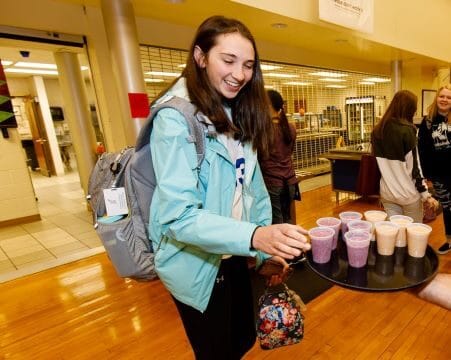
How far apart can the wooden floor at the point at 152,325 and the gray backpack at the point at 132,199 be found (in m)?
1.07

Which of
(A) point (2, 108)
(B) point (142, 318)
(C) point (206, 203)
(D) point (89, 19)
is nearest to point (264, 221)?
(C) point (206, 203)

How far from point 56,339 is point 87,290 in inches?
23.5

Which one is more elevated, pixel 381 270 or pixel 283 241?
pixel 283 241

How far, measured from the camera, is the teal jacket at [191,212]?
0.75m

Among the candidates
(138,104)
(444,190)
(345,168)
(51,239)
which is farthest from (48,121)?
(444,190)

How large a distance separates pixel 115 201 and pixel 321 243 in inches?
28.4

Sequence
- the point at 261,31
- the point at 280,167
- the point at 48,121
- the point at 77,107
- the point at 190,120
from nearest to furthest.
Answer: the point at 190,120, the point at 280,167, the point at 261,31, the point at 77,107, the point at 48,121

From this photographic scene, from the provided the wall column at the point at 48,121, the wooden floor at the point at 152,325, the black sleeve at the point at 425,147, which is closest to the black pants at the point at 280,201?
the wooden floor at the point at 152,325

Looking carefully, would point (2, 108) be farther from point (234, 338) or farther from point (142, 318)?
point (234, 338)

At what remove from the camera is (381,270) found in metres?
0.96

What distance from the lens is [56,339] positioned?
1.98 meters

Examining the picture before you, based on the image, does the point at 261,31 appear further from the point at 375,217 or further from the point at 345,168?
the point at 375,217

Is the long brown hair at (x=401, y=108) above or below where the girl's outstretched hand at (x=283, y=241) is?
above

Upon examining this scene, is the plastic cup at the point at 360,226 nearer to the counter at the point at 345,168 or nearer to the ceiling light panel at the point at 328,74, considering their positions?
the counter at the point at 345,168
